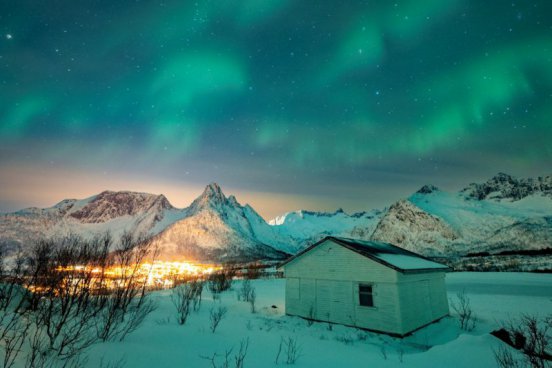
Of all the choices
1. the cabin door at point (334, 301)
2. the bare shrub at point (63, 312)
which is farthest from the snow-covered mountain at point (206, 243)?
the bare shrub at point (63, 312)

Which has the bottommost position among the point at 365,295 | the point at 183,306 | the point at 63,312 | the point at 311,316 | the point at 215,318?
the point at 311,316

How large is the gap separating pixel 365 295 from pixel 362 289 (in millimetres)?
365

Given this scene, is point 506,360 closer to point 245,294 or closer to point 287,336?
point 287,336

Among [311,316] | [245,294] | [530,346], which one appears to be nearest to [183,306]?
[311,316]

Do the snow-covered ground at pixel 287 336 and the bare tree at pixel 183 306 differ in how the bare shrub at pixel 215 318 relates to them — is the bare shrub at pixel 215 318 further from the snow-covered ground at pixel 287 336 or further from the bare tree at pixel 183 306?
the bare tree at pixel 183 306

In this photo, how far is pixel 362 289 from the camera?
16.1 metres

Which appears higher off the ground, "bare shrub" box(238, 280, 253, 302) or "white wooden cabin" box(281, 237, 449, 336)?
"white wooden cabin" box(281, 237, 449, 336)

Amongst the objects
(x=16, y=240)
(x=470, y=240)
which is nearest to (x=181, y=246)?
(x=16, y=240)

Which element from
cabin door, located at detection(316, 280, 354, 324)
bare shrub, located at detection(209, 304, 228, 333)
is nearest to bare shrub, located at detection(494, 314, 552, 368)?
cabin door, located at detection(316, 280, 354, 324)

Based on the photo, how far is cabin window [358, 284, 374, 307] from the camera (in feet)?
51.1

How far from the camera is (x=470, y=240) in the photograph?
196750mm

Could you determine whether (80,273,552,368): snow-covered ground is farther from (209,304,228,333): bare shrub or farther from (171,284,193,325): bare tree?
(171,284,193,325): bare tree

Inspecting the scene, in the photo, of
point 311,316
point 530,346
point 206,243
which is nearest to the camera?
point 530,346

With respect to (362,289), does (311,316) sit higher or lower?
lower
